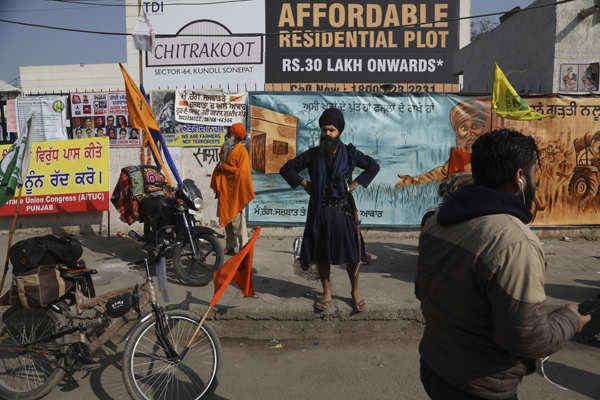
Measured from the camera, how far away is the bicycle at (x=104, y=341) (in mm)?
2926

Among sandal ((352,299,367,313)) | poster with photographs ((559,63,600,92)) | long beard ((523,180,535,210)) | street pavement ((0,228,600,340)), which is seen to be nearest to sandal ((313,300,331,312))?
street pavement ((0,228,600,340))

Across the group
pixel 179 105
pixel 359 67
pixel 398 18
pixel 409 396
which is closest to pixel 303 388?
pixel 409 396

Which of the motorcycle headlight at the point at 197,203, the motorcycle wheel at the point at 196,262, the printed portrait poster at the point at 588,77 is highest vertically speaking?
the printed portrait poster at the point at 588,77

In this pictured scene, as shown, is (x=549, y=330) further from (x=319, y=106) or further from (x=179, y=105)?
(x=179, y=105)

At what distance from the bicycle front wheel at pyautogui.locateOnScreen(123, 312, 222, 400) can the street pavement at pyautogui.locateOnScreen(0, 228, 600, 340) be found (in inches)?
27.6

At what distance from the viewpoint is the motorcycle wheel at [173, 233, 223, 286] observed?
516cm

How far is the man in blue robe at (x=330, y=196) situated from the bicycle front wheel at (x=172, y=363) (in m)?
1.39

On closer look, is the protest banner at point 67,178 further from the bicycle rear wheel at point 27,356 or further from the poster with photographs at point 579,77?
the poster with photographs at point 579,77

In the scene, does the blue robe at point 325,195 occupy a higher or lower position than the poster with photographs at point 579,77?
lower

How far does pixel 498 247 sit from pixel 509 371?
A: 0.43 meters

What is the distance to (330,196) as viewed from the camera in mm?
4094

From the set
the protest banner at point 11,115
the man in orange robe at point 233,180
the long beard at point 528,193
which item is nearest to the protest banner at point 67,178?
the protest banner at point 11,115

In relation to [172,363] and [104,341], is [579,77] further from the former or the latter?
[104,341]

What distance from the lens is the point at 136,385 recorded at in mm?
2828
